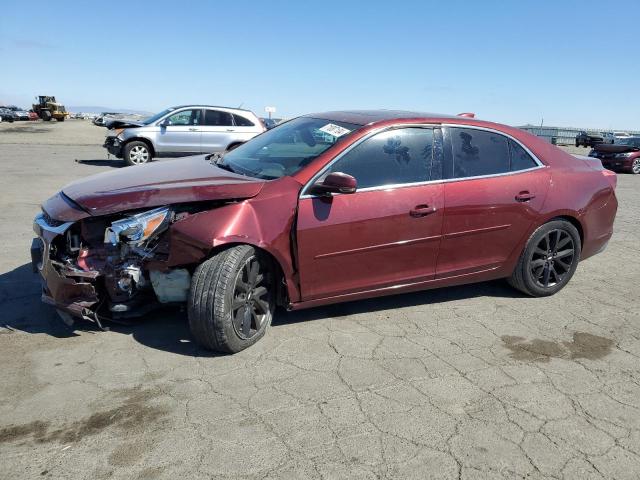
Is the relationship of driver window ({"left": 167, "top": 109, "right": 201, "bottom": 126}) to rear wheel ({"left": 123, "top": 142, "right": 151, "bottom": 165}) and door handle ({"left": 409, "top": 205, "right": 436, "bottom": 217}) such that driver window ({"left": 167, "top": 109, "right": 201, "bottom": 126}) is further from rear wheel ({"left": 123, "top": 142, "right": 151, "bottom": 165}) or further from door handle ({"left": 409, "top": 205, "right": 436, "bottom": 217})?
door handle ({"left": 409, "top": 205, "right": 436, "bottom": 217})

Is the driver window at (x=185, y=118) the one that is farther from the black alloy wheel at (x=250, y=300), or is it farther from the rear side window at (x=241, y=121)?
the black alloy wheel at (x=250, y=300)

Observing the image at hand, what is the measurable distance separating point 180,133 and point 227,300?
450 inches

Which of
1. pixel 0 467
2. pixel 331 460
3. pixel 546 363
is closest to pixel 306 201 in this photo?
pixel 331 460

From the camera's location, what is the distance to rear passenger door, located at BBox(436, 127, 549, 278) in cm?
413

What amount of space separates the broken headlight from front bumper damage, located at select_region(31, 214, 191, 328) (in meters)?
0.09

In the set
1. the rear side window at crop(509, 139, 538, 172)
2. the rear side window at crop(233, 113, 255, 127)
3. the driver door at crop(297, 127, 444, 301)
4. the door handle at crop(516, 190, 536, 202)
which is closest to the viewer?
the driver door at crop(297, 127, 444, 301)

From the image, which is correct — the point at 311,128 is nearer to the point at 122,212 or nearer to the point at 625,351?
the point at 122,212

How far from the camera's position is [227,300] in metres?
3.37

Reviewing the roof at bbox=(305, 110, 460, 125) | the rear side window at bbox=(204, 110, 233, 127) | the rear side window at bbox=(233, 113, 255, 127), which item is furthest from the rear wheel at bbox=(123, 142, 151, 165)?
the roof at bbox=(305, 110, 460, 125)

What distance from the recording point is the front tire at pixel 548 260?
4.59 meters

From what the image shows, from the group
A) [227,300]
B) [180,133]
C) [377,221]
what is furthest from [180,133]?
[227,300]

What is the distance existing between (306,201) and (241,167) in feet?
2.82

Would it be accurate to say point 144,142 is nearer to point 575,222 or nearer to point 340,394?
point 575,222

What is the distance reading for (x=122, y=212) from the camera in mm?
3520
